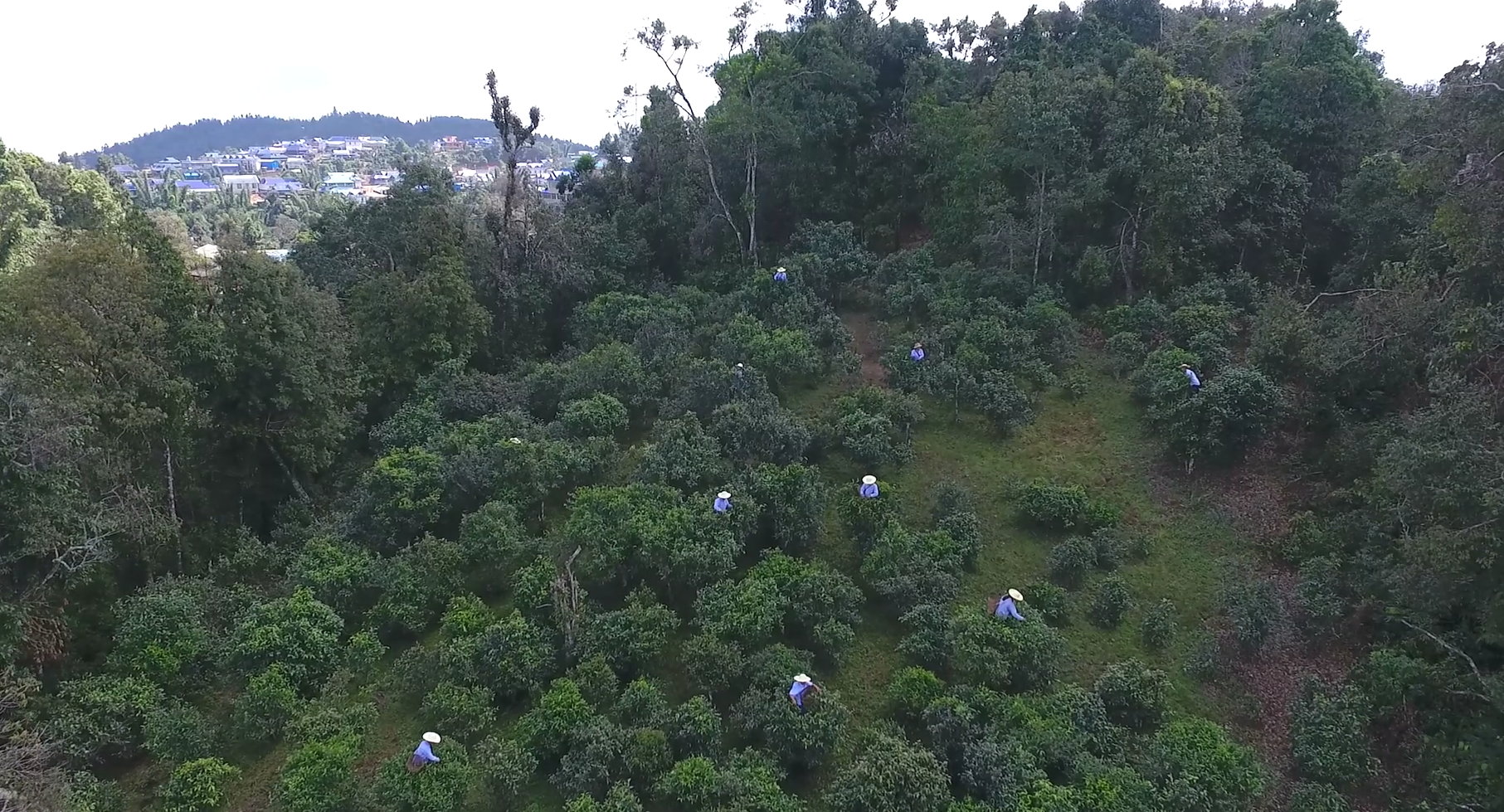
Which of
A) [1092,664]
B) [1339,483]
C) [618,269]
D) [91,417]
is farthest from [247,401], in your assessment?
[1339,483]

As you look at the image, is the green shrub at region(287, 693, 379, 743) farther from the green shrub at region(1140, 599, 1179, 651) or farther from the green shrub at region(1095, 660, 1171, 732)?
the green shrub at region(1140, 599, 1179, 651)

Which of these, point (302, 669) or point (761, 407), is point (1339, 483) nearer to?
point (761, 407)

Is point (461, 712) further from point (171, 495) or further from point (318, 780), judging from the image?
point (171, 495)

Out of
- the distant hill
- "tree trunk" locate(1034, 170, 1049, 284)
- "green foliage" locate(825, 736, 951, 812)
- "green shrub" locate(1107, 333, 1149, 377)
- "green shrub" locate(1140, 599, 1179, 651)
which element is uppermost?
the distant hill

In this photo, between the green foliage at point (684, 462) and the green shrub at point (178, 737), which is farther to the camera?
the green foliage at point (684, 462)

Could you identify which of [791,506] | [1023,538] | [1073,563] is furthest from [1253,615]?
[791,506]

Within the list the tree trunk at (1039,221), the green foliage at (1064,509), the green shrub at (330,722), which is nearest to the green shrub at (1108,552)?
the green foliage at (1064,509)

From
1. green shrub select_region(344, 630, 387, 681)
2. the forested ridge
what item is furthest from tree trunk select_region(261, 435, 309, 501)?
green shrub select_region(344, 630, 387, 681)

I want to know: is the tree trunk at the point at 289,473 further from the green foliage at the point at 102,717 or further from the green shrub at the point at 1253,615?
the green shrub at the point at 1253,615
